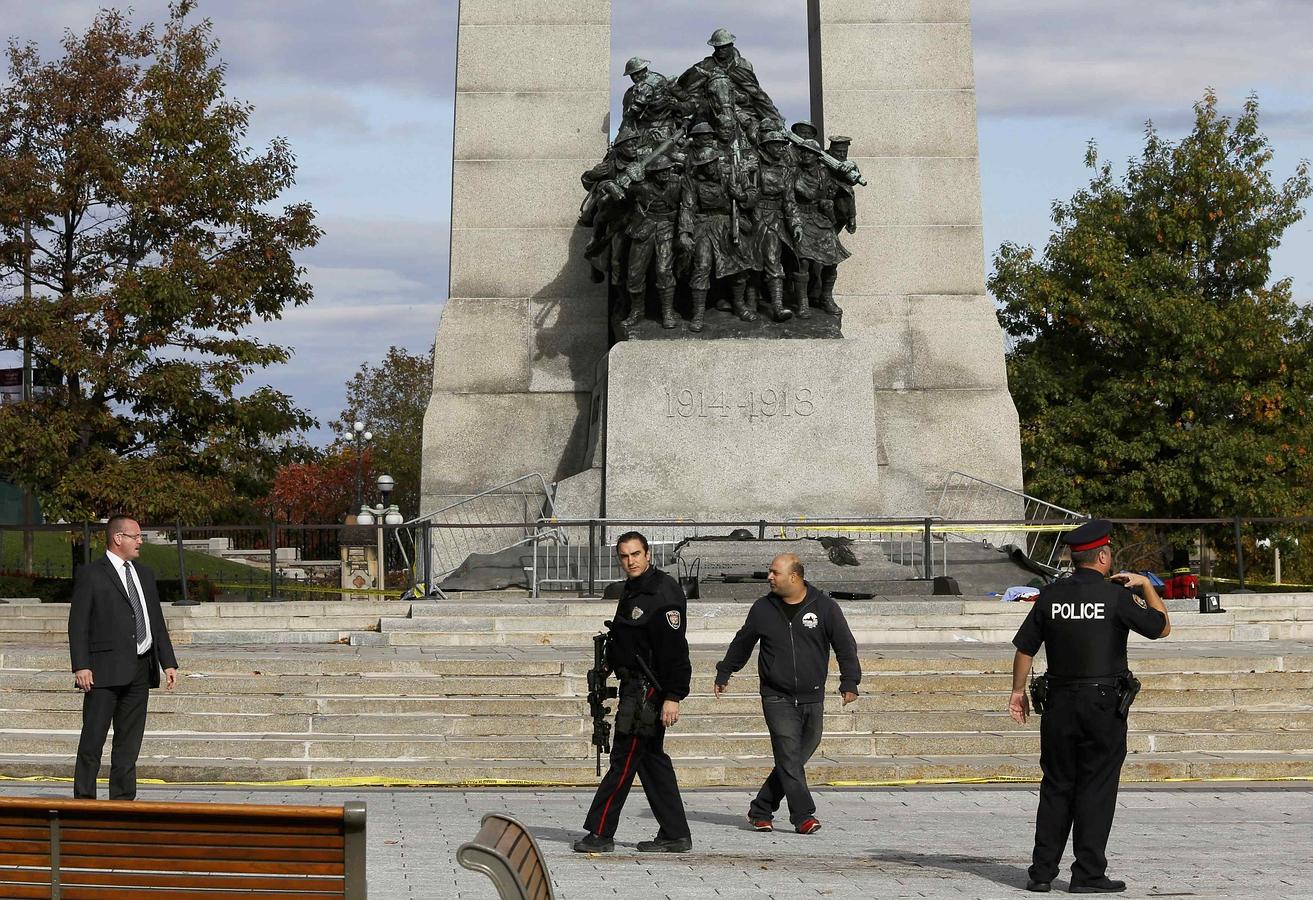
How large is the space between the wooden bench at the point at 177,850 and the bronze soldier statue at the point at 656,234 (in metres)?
16.8

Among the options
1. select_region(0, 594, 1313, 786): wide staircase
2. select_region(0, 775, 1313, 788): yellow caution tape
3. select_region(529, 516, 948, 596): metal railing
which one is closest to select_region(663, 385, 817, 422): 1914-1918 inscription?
select_region(529, 516, 948, 596): metal railing

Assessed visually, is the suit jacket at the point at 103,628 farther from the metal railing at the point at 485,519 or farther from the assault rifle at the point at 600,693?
the metal railing at the point at 485,519

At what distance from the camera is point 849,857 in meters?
8.31

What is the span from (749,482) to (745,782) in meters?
9.74

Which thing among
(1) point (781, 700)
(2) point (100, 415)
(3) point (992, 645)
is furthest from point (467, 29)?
(1) point (781, 700)

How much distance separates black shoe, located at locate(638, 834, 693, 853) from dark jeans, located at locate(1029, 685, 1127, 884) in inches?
66.8

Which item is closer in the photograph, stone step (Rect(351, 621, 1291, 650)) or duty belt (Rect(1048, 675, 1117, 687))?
duty belt (Rect(1048, 675, 1117, 687))

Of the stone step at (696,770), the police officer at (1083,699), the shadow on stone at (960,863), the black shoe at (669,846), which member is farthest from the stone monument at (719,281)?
the police officer at (1083,699)

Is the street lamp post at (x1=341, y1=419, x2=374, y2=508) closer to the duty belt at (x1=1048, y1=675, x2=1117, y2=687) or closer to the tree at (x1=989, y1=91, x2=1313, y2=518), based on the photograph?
the tree at (x1=989, y1=91, x2=1313, y2=518)

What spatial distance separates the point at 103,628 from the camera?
9227 millimetres

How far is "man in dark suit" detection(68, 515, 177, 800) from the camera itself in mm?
9148

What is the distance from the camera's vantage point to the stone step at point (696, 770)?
36.9ft

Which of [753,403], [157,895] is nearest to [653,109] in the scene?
[753,403]

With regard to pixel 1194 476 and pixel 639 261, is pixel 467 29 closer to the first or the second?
pixel 639 261
